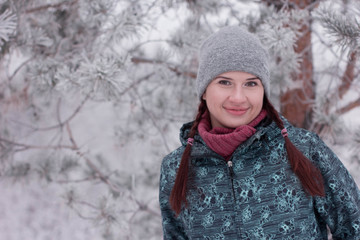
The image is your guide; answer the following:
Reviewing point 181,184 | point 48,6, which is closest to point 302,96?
point 181,184

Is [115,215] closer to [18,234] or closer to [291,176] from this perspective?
[291,176]

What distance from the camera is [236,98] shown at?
74 centimetres

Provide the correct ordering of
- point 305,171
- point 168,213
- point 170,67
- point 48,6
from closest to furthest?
point 305,171 < point 168,213 < point 48,6 < point 170,67

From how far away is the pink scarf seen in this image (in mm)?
735

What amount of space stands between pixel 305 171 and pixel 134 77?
94 cm

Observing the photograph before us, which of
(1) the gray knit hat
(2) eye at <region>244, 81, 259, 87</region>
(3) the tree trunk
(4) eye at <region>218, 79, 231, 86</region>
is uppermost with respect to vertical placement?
(3) the tree trunk

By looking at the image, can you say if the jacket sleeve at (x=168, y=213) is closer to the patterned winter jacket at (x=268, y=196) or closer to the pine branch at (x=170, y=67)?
the patterned winter jacket at (x=268, y=196)

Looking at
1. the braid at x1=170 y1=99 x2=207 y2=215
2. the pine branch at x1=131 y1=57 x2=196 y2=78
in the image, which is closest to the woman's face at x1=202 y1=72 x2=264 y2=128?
the braid at x1=170 y1=99 x2=207 y2=215

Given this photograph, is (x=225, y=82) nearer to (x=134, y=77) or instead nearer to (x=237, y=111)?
(x=237, y=111)

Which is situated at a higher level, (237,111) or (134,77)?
(134,77)

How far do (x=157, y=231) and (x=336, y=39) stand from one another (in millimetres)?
1275

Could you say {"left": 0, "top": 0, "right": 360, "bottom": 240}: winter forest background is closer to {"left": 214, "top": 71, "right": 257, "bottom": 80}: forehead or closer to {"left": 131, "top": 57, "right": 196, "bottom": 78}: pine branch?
{"left": 131, "top": 57, "right": 196, "bottom": 78}: pine branch

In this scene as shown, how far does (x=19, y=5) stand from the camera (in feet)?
3.75

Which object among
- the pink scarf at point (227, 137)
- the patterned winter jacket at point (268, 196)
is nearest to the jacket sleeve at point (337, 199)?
the patterned winter jacket at point (268, 196)
